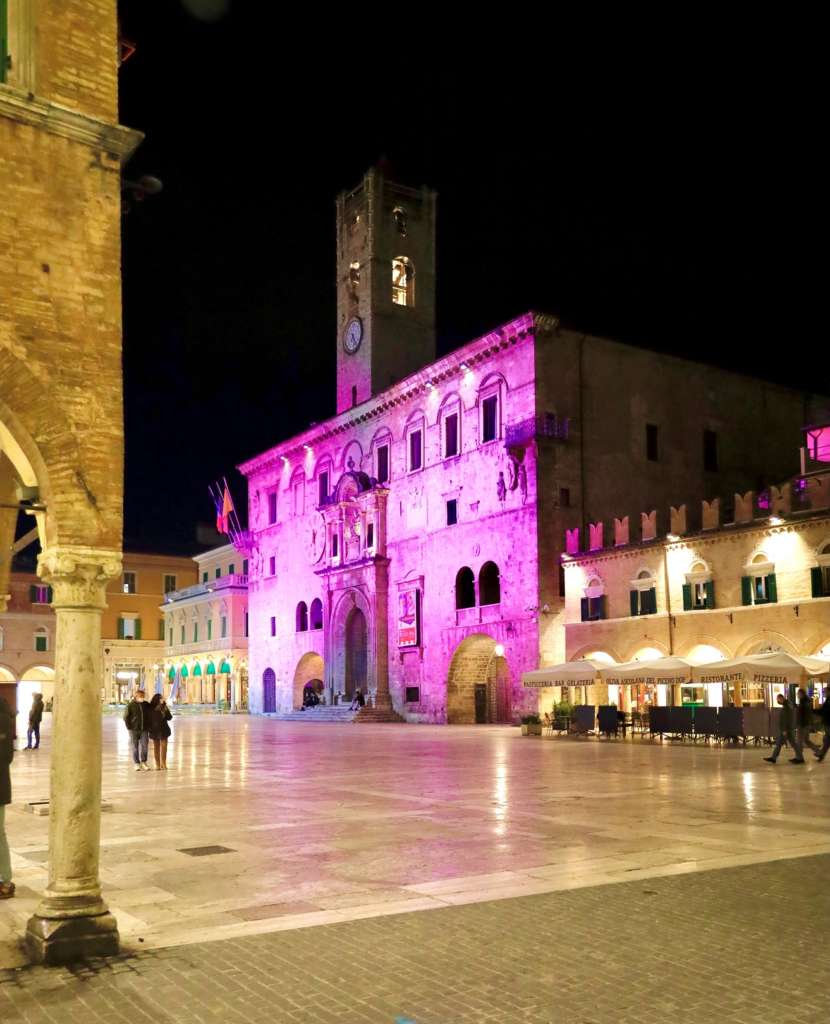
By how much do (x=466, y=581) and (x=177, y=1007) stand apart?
3862 centimetres

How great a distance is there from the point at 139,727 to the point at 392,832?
1058cm

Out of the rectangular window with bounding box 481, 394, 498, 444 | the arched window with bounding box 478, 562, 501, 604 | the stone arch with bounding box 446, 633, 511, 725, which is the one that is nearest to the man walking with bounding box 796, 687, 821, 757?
the arched window with bounding box 478, 562, 501, 604

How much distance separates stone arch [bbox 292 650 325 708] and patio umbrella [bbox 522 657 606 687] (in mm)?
27676

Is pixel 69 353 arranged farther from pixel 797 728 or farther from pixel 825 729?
pixel 825 729

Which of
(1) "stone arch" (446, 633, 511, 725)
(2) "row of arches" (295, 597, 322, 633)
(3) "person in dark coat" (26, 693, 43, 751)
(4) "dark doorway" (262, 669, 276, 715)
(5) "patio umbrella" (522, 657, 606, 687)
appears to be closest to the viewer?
(3) "person in dark coat" (26, 693, 43, 751)

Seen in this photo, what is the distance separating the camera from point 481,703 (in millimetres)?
44750

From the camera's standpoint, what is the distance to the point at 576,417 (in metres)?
40.8

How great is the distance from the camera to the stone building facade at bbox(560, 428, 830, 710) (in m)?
31.0

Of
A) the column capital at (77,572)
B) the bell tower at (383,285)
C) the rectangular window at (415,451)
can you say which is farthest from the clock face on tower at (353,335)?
the column capital at (77,572)

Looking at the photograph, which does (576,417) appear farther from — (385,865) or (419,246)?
(385,865)

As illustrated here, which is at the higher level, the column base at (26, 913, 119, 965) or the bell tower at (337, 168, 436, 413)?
the bell tower at (337, 168, 436, 413)

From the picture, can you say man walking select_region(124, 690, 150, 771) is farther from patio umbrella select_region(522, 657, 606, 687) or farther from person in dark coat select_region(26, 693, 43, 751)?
patio umbrella select_region(522, 657, 606, 687)

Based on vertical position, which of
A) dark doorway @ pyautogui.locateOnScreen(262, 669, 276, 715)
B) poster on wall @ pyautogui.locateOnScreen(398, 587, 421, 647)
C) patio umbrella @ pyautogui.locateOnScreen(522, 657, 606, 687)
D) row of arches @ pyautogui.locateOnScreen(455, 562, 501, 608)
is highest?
row of arches @ pyautogui.locateOnScreen(455, 562, 501, 608)

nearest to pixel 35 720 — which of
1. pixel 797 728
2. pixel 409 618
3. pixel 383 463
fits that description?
pixel 797 728
